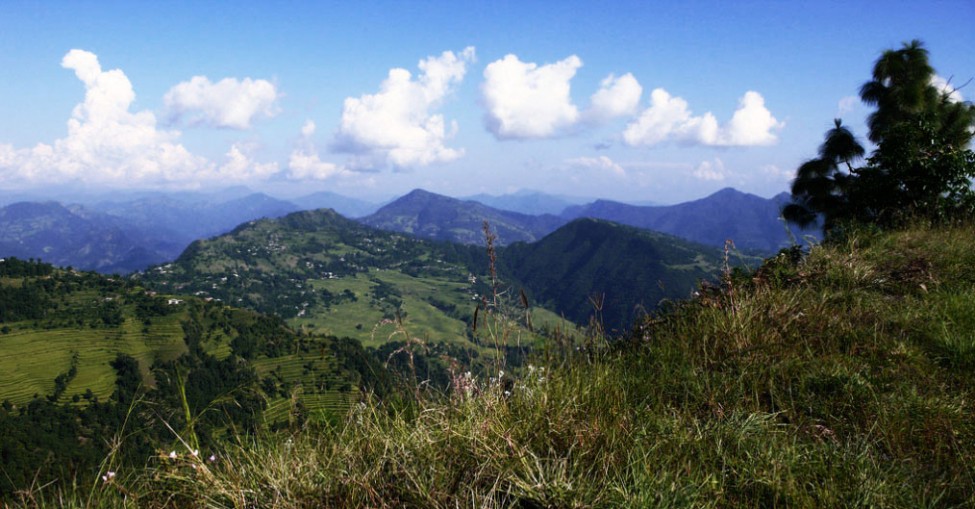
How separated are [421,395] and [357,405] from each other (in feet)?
1.67

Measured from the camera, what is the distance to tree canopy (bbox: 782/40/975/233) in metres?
12.9

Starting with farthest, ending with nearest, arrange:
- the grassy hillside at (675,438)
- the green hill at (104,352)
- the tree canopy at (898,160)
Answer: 1. the green hill at (104,352)
2. the tree canopy at (898,160)
3. the grassy hillside at (675,438)

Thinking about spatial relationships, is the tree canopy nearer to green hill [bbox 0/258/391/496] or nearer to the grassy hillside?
the grassy hillside

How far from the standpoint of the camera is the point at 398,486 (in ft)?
7.84

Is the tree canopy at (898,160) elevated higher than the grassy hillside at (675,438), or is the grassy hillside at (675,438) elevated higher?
the tree canopy at (898,160)

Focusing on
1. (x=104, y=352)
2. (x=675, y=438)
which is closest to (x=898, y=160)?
(x=675, y=438)

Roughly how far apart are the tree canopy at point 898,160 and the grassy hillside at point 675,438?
9.90 metres

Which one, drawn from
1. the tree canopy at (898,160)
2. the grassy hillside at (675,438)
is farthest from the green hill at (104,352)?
the grassy hillside at (675,438)

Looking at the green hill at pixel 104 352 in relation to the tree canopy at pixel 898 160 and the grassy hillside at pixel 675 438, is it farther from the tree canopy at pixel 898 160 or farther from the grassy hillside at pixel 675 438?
the grassy hillside at pixel 675 438

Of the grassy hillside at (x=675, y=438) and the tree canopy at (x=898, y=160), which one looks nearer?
the grassy hillside at (x=675, y=438)

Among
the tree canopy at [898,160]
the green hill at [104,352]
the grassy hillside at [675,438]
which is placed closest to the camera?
the grassy hillside at [675,438]

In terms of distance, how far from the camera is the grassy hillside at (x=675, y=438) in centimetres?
231

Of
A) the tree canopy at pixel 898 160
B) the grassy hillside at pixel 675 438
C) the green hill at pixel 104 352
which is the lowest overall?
the green hill at pixel 104 352

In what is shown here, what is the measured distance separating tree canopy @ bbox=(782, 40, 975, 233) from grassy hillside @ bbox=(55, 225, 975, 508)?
990cm
